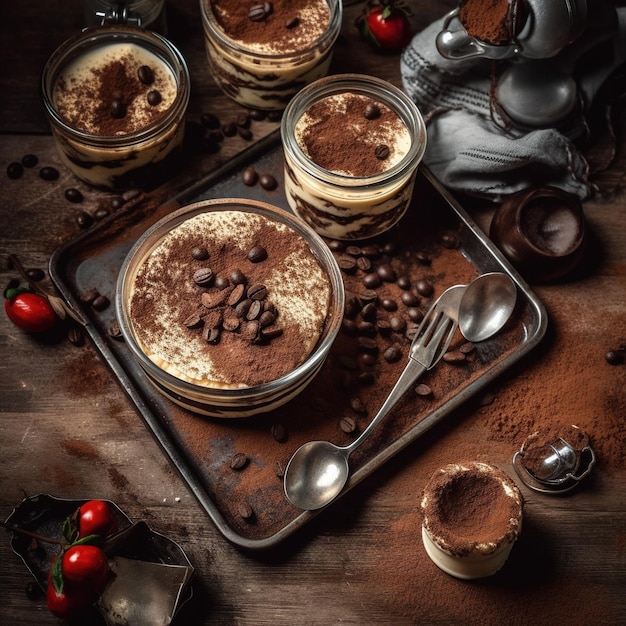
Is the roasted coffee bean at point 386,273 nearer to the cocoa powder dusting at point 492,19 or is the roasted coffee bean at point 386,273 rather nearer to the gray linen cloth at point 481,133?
the gray linen cloth at point 481,133

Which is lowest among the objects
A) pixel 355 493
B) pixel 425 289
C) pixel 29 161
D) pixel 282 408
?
pixel 355 493

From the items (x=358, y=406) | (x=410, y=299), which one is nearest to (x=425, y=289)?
(x=410, y=299)

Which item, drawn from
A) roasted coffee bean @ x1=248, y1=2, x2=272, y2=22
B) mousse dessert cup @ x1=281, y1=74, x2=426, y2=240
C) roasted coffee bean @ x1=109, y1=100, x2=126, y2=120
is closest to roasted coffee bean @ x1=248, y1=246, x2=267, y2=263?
mousse dessert cup @ x1=281, y1=74, x2=426, y2=240

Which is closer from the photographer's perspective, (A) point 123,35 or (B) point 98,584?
(B) point 98,584

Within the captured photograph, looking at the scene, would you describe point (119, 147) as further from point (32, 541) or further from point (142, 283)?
point (32, 541)

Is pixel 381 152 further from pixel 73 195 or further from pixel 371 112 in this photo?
pixel 73 195


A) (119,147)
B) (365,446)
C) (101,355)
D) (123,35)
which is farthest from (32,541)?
(123,35)
